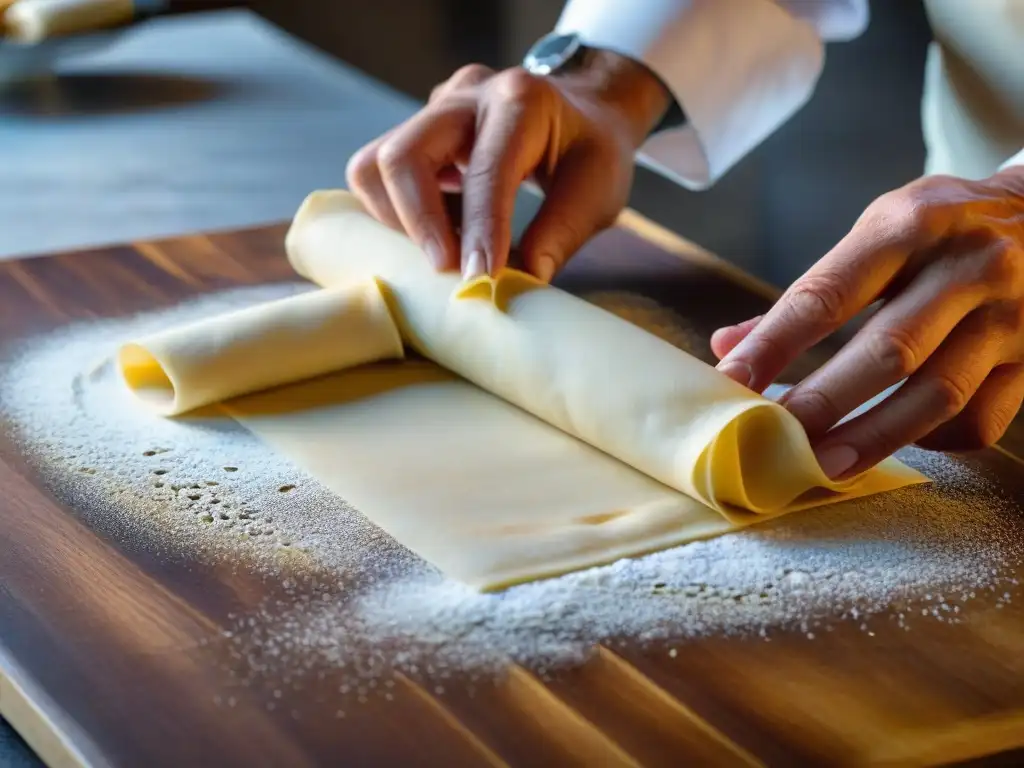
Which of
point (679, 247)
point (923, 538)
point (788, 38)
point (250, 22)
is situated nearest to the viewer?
point (923, 538)

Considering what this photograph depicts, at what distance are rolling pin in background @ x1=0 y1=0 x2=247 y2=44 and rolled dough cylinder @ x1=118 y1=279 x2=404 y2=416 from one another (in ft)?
2.58

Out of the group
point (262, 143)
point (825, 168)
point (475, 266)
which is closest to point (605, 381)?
point (475, 266)

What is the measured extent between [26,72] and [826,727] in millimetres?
1521

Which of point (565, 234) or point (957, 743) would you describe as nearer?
point (957, 743)

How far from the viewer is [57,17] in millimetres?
1767

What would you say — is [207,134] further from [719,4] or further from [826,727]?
[826,727]

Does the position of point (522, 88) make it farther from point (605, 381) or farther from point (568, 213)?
Result: point (605, 381)

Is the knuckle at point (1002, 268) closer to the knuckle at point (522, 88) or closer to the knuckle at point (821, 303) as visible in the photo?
the knuckle at point (821, 303)

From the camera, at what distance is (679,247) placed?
149 centimetres

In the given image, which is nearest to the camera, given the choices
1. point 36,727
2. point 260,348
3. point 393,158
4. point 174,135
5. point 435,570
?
point 36,727

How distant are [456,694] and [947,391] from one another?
1.43ft

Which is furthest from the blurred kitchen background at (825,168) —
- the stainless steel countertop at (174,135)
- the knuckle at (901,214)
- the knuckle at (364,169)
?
the knuckle at (901,214)

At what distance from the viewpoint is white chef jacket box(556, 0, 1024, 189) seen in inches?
57.8

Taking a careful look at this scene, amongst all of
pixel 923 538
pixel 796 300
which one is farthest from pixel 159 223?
pixel 923 538
